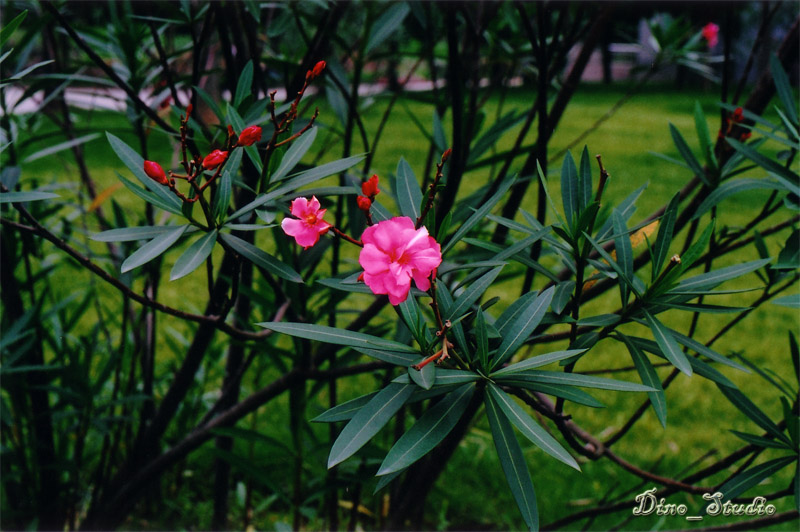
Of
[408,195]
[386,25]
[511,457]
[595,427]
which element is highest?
[386,25]

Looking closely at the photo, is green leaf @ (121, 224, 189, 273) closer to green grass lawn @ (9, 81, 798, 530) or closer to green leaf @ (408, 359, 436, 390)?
green leaf @ (408, 359, 436, 390)

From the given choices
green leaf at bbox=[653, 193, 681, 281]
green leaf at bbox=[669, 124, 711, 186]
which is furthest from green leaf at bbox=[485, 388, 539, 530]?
green leaf at bbox=[669, 124, 711, 186]

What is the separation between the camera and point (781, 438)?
3.14 ft

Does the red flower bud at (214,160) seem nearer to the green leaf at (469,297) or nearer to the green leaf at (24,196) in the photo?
the green leaf at (24,196)

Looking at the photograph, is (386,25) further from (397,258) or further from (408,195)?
(397,258)

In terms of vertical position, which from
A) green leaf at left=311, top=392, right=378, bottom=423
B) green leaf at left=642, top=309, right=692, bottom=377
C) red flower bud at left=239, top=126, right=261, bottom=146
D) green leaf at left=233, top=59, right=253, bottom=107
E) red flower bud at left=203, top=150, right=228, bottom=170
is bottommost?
green leaf at left=311, top=392, right=378, bottom=423

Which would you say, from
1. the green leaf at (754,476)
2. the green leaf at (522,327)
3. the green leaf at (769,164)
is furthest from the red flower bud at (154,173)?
the green leaf at (754,476)

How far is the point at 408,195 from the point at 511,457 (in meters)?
0.32

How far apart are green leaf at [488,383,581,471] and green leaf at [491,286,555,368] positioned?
0.05 meters

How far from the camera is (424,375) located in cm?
60

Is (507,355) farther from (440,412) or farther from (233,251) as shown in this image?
(233,251)

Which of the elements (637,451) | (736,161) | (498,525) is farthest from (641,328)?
(736,161)

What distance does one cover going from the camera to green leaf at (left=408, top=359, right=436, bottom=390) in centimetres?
58

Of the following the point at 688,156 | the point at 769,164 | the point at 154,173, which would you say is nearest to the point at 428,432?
the point at 154,173
